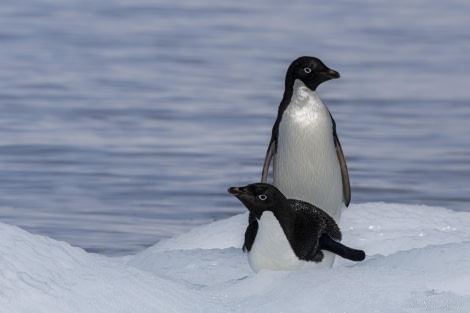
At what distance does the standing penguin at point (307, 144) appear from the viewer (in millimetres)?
6777

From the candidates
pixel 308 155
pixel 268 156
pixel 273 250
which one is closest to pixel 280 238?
pixel 273 250

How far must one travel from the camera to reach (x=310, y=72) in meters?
6.84

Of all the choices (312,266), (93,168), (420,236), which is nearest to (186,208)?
(93,168)

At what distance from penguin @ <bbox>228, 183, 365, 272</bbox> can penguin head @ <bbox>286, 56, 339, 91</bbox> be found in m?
1.09

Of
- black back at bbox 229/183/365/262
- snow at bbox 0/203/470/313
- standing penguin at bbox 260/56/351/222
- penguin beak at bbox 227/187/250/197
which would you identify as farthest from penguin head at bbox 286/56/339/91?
snow at bbox 0/203/470/313

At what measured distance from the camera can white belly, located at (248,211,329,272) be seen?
5.79 m

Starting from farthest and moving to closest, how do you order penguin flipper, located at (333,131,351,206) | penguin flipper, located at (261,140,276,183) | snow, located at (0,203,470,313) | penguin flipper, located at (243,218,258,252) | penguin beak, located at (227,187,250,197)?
1. penguin flipper, located at (333,131,351,206)
2. penguin flipper, located at (261,140,276,183)
3. penguin flipper, located at (243,218,258,252)
4. penguin beak, located at (227,187,250,197)
5. snow, located at (0,203,470,313)

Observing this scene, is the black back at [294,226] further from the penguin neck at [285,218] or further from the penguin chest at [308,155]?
the penguin chest at [308,155]

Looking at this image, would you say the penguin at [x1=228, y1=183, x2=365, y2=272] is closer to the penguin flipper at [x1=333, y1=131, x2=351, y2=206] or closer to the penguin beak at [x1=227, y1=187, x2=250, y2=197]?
the penguin beak at [x1=227, y1=187, x2=250, y2=197]

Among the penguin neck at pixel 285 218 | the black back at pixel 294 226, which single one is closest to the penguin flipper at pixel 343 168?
the black back at pixel 294 226

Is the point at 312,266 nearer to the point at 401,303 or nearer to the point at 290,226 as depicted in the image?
the point at 290,226

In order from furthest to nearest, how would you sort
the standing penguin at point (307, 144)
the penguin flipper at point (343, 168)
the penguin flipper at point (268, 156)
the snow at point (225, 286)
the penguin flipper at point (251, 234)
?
the penguin flipper at point (343, 168) < the penguin flipper at point (268, 156) < the standing penguin at point (307, 144) < the penguin flipper at point (251, 234) < the snow at point (225, 286)

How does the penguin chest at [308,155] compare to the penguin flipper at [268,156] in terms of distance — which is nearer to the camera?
the penguin chest at [308,155]

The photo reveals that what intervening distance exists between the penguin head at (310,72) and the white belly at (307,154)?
1.4 inches
